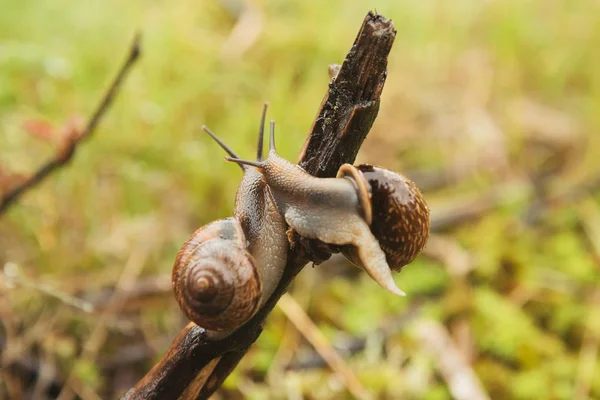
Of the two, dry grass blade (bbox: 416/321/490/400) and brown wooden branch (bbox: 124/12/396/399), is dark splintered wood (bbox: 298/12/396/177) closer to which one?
brown wooden branch (bbox: 124/12/396/399)

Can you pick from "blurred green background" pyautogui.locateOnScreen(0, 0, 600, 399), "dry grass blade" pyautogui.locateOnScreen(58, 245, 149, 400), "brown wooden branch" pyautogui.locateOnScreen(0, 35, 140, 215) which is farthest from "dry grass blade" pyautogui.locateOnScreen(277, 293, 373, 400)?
"brown wooden branch" pyautogui.locateOnScreen(0, 35, 140, 215)

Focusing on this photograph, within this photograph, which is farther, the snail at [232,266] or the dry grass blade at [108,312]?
the dry grass blade at [108,312]

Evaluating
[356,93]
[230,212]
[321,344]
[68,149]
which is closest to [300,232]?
[356,93]

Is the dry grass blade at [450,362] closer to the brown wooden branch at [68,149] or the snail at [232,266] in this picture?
the snail at [232,266]

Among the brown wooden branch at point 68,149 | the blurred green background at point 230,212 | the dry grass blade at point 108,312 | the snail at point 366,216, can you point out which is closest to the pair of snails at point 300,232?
the snail at point 366,216

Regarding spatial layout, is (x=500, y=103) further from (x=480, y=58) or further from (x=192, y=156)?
(x=192, y=156)

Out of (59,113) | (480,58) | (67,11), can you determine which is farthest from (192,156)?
(480,58)
